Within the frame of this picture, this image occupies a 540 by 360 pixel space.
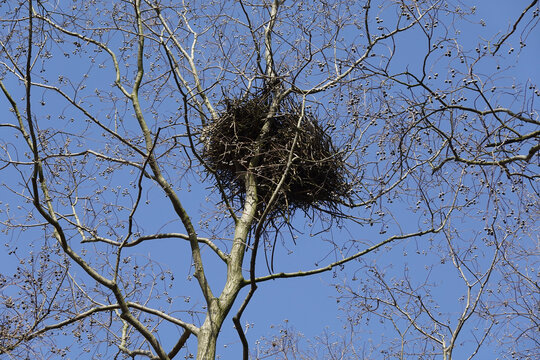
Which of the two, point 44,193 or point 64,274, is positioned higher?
point 44,193

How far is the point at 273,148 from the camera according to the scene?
6211 millimetres

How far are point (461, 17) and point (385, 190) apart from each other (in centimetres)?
137

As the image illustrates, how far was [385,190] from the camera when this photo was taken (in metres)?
5.72

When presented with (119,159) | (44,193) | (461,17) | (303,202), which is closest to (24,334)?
(44,193)

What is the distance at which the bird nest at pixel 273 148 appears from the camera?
20.2 feet

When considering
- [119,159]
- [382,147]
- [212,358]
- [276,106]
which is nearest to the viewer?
[212,358]

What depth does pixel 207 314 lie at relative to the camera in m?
5.34

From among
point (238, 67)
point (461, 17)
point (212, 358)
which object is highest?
point (238, 67)

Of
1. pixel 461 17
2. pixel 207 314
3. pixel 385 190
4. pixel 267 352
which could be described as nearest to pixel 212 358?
pixel 207 314

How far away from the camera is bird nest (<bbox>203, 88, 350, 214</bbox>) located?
6.15 metres

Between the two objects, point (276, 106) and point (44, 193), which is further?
point (276, 106)

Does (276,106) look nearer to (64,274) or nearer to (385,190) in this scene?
(385,190)

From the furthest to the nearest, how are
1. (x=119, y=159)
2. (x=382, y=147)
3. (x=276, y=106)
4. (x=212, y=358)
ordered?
1. (x=276, y=106)
2. (x=119, y=159)
3. (x=382, y=147)
4. (x=212, y=358)

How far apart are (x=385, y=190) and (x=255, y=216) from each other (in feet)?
3.42
